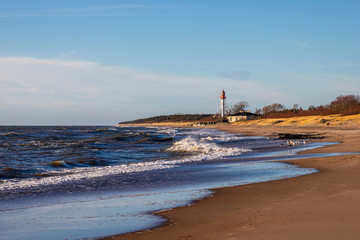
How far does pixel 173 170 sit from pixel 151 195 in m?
4.86

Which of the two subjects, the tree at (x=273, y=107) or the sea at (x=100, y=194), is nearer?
the sea at (x=100, y=194)

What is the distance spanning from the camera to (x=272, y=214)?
19.2 ft

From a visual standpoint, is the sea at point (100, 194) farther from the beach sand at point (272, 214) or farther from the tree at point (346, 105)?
the tree at point (346, 105)

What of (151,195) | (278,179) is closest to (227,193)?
(151,195)

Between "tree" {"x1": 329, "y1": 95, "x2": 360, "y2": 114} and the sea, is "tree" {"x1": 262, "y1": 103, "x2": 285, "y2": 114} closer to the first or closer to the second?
"tree" {"x1": 329, "y1": 95, "x2": 360, "y2": 114}

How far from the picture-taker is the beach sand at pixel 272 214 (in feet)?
15.9

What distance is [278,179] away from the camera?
391 inches

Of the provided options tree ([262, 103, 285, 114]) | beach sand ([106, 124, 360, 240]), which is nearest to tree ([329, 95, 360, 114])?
tree ([262, 103, 285, 114])

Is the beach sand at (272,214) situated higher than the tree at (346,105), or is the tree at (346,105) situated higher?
the tree at (346,105)

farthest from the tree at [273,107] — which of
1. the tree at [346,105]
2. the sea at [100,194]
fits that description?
the sea at [100,194]

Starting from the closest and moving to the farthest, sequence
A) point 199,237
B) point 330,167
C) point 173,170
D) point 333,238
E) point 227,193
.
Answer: point 333,238, point 199,237, point 227,193, point 330,167, point 173,170

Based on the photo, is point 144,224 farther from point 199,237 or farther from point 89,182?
point 89,182

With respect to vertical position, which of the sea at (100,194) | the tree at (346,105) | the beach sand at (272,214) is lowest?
the sea at (100,194)

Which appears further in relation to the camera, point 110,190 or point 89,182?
point 89,182
